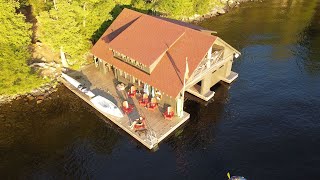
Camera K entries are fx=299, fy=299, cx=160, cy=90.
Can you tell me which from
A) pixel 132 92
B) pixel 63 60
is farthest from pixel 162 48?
pixel 63 60

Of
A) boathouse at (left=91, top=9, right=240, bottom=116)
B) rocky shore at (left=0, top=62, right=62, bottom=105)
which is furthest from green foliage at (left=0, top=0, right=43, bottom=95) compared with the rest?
boathouse at (left=91, top=9, right=240, bottom=116)

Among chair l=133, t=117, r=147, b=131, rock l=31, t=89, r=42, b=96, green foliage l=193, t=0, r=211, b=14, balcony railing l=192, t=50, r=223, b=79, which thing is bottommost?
chair l=133, t=117, r=147, b=131

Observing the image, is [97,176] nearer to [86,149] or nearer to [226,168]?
[86,149]

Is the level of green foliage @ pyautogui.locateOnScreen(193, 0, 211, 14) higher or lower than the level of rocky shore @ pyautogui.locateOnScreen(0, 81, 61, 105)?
higher

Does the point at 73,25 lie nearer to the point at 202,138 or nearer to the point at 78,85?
the point at 78,85

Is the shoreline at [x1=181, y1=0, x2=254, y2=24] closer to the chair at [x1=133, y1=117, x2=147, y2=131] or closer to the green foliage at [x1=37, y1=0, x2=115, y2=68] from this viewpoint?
the green foliage at [x1=37, y1=0, x2=115, y2=68]
